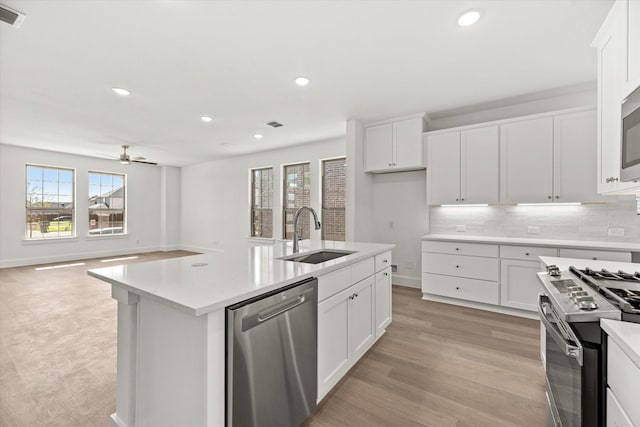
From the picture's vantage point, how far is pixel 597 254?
282cm

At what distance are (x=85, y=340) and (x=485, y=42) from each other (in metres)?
4.62

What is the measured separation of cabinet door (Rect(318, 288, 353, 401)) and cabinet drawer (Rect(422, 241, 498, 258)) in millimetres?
2227

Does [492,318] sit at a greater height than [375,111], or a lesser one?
lesser

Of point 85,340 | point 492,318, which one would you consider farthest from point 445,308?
point 85,340

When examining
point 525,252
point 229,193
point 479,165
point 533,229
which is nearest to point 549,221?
point 533,229

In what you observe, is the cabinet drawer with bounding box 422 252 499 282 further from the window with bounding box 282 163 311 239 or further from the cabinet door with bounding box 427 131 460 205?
the window with bounding box 282 163 311 239

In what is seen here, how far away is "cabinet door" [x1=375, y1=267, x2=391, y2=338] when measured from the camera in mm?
2518

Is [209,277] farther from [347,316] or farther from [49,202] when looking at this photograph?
[49,202]

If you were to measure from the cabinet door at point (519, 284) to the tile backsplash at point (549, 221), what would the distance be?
0.65 meters

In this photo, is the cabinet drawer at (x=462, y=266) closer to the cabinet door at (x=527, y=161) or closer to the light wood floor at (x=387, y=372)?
the light wood floor at (x=387, y=372)

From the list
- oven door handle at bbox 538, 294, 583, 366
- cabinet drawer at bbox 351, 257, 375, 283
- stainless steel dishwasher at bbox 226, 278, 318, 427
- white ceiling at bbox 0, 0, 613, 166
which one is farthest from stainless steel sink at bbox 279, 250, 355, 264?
white ceiling at bbox 0, 0, 613, 166

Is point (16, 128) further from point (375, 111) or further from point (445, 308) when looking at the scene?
point (445, 308)

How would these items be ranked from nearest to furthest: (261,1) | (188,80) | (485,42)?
(261,1)
(485,42)
(188,80)

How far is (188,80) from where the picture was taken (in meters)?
3.04
